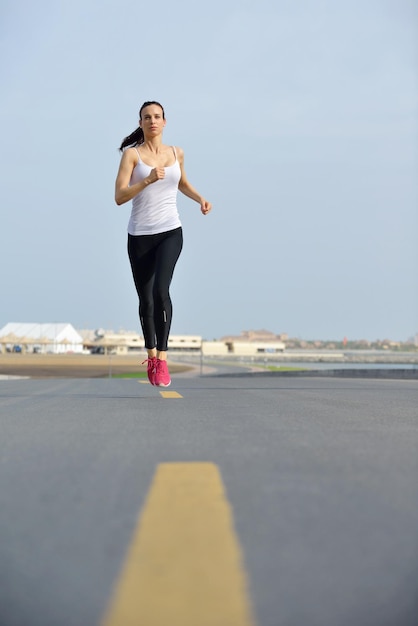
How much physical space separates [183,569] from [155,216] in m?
6.30

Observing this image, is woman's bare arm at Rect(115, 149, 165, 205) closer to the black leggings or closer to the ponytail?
the ponytail

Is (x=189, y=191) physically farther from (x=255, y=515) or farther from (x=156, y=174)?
(x=255, y=515)

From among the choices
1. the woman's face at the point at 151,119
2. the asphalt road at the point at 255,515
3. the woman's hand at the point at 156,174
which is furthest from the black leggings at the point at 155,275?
the asphalt road at the point at 255,515

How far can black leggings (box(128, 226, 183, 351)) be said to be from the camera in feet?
24.7

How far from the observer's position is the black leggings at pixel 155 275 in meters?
7.52

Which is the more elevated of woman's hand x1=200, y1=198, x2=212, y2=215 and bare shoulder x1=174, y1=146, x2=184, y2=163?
bare shoulder x1=174, y1=146, x2=184, y2=163

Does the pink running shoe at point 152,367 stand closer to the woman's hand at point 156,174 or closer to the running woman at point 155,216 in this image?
the running woman at point 155,216

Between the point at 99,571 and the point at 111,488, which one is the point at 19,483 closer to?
the point at 111,488

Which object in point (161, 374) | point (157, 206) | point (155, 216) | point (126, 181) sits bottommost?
point (161, 374)

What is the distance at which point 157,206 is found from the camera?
7555mm

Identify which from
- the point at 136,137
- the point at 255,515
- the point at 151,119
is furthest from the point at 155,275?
the point at 255,515

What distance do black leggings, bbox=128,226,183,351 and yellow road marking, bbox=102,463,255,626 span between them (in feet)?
18.1

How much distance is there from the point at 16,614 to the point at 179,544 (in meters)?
0.39

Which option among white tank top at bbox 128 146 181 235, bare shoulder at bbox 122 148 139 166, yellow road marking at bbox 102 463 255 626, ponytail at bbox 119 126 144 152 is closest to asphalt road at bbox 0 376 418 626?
yellow road marking at bbox 102 463 255 626
